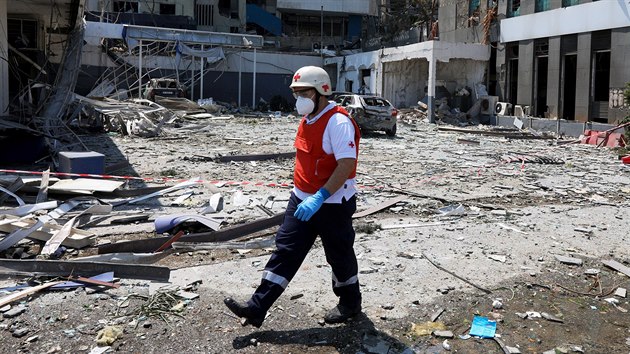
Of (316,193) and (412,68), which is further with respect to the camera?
(412,68)

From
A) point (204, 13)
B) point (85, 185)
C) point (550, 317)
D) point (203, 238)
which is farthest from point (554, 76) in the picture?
point (204, 13)

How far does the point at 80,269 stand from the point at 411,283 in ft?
9.32

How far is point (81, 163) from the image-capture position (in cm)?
974

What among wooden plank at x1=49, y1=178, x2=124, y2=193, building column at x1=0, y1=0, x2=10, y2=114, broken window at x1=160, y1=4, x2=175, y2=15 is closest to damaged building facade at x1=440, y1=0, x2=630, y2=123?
wooden plank at x1=49, y1=178, x2=124, y2=193

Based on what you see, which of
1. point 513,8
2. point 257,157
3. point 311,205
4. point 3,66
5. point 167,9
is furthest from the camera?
point 167,9

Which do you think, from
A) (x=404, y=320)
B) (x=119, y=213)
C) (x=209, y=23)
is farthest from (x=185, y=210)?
(x=209, y=23)

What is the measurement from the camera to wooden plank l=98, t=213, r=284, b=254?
5840 mm

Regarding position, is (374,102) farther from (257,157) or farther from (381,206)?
(381,206)

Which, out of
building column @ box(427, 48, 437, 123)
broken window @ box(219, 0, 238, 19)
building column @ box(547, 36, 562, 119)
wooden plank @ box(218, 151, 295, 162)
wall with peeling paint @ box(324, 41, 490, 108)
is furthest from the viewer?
broken window @ box(219, 0, 238, 19)

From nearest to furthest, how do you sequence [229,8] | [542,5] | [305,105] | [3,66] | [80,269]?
[305,105] → [80,269] → [3,66] → [542,5] → [229,8]

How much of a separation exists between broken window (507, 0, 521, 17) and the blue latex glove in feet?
89.5

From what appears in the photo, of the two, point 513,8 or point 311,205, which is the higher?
point 513,8

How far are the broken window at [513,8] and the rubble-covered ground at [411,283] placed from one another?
1938 cm

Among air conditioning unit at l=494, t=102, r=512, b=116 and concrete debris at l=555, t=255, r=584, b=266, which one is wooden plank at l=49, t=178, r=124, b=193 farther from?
air conditioning unit at l=494, t=102, r=512, b=116
